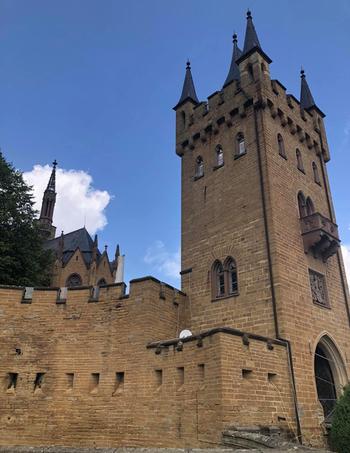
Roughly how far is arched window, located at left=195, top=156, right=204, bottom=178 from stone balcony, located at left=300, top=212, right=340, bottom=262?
539 cm

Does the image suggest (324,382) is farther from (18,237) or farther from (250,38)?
(18,237)

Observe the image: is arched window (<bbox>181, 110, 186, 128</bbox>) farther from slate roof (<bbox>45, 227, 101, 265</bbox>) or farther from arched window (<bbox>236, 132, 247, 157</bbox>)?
slate roof (<bbox>45, 227, 101, 265</bbox>)

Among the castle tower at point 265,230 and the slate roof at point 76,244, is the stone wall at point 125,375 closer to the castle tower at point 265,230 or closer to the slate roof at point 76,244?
the castle tower at point 265,230

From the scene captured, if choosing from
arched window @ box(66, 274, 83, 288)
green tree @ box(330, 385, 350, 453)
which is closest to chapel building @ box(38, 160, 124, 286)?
arched window @ box(66, 274, 83, 288)

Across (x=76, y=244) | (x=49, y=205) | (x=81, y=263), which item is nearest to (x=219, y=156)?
(x=81, y=263)

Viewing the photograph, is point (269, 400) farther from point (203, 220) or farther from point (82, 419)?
point (203, 220)

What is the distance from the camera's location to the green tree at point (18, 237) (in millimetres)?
22188

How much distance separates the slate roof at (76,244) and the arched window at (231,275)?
24566 millimetres

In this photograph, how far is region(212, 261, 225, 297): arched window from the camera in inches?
630

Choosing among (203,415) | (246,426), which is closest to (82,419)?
(203,415)

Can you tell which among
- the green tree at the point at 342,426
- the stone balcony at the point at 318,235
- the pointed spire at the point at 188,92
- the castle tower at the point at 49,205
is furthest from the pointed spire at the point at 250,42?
the castle tower at the point at 49,205

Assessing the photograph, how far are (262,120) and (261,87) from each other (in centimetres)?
159

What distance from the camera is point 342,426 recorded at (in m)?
9.83

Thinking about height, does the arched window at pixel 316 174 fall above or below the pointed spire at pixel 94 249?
below
